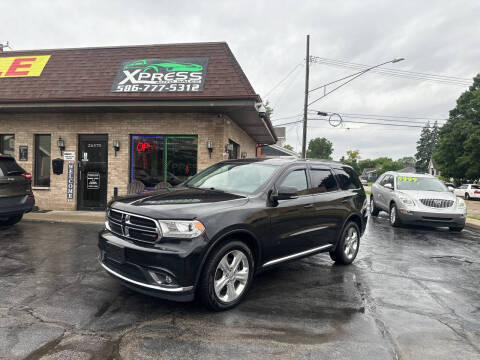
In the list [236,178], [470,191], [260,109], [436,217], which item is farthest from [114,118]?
[470,191]

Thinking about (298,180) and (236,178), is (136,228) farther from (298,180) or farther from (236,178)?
(298,180)

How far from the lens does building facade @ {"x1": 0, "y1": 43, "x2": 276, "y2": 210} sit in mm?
9773

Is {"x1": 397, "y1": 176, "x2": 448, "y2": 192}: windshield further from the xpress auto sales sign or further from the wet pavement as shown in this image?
the xpress auto sales sign

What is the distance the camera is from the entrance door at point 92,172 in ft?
35.0

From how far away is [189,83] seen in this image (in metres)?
9.75

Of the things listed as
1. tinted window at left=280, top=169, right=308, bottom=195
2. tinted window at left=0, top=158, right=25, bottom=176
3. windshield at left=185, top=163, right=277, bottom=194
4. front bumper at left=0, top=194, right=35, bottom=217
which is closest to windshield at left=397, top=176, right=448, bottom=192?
tinted window at left=280, top=169, right=308, bottom=195

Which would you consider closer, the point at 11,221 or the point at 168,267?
the point at 168,267

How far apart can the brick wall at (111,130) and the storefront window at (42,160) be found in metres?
0.20

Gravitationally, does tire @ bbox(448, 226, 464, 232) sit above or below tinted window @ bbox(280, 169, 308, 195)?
below

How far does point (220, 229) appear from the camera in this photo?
323cm

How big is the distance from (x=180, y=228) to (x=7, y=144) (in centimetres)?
1131

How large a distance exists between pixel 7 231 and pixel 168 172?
458cm

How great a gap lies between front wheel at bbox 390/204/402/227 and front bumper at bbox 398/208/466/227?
470 mm

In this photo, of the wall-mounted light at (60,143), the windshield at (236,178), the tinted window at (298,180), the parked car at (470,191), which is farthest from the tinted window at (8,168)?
the parked car at (470,191)
